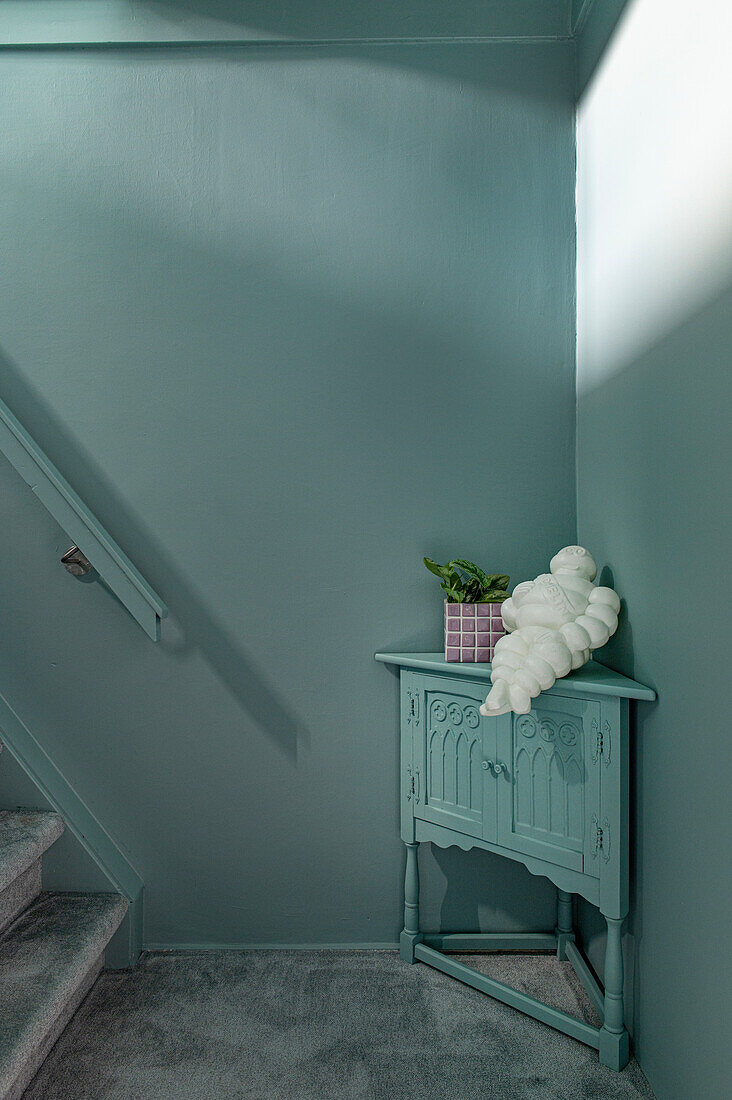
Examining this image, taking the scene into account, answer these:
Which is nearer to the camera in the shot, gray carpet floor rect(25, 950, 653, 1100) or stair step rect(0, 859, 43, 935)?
gray carpet floor rect(25, 950, 653, 1100)

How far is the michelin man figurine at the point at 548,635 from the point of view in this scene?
1.41 m

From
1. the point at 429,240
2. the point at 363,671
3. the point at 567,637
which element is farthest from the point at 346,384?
the point at 567,637

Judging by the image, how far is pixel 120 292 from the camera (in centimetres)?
186

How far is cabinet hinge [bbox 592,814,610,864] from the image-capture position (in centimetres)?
140

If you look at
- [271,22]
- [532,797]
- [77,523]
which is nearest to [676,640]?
[532,797]

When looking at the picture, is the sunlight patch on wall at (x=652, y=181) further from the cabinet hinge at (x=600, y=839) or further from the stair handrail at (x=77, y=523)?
the stair handrail at (x=77, y=523)

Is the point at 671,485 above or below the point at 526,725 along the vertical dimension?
above

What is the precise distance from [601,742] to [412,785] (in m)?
0.52

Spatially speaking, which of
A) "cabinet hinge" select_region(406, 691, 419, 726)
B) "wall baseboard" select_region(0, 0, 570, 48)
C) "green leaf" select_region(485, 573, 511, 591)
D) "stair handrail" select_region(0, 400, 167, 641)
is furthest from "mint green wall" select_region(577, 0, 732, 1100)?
"stair handrail" select_region(0, 400, 167, 641)

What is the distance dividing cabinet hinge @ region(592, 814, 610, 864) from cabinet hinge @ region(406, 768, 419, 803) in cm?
46

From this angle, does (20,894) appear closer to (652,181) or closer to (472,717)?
(472,717)

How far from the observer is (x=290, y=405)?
185 cm

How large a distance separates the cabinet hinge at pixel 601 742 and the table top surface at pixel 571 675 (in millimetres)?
67

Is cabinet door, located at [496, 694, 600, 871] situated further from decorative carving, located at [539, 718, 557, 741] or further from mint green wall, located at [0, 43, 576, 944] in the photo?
mint green wall, located at [0, 43, 576, 944]
